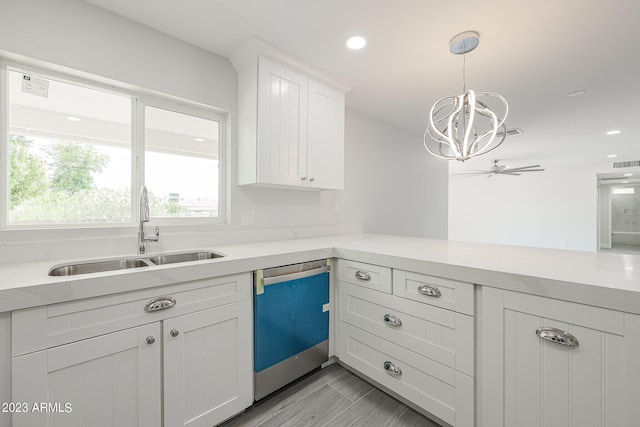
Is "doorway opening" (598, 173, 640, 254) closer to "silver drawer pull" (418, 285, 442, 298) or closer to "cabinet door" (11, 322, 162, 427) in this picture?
"silver drawer pull" (418, 285, 442, 298)

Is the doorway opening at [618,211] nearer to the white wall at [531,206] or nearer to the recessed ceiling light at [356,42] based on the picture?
the white wall at [531,206]

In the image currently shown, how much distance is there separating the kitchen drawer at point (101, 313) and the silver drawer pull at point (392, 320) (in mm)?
901

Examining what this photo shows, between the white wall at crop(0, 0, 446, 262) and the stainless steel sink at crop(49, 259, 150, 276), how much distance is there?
104 millimetres

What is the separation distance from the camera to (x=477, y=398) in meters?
1.20

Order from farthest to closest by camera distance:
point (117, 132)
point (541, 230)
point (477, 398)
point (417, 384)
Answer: point (541, 230)
point (117, 132)
point (417, 384)
point (477, 398)

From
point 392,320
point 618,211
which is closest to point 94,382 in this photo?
point 392,320

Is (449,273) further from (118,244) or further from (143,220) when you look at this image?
(118,244)

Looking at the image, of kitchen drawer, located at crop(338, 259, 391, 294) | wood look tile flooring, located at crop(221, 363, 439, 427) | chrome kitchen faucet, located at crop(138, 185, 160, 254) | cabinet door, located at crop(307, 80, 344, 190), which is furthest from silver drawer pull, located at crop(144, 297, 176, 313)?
cabinet door, located at crop(307, 80, 344, 190)

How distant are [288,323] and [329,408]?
0.53 m

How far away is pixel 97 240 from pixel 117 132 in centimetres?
69

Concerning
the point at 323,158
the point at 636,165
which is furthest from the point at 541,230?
the point at 323,158

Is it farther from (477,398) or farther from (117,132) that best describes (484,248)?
(117,132)

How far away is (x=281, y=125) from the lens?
1.95 meters

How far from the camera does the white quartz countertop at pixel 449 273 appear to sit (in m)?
0.88
